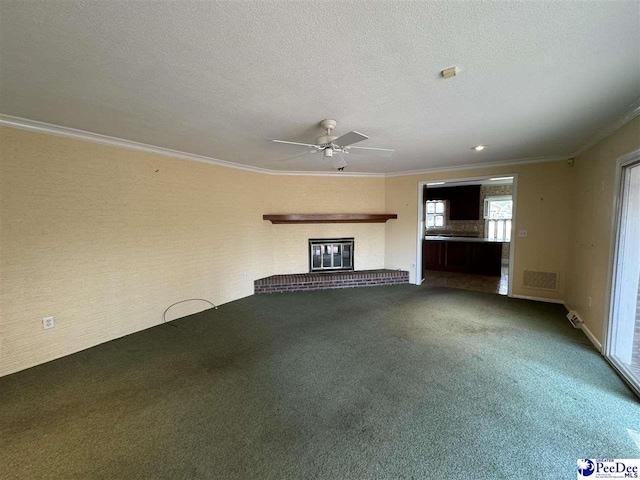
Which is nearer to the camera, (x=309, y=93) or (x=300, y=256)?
(x=309, y=93)

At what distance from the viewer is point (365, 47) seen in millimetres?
1457

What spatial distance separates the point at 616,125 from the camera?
2559 millimetres

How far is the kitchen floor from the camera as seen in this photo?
512 cm

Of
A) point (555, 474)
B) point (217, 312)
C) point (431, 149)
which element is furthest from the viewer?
point (217, 312)

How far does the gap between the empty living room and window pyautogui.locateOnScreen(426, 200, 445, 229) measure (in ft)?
11.3

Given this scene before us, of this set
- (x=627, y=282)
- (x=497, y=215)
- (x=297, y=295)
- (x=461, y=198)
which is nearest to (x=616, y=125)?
(x=627, y=282)

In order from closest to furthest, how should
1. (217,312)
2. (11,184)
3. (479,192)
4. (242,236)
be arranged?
(11,184)
(217,312)
(242,236)
(479,192)

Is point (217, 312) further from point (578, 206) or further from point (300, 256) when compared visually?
point (578, 206)

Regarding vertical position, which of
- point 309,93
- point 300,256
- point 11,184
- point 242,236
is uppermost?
point 309,93

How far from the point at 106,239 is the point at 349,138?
120 inches

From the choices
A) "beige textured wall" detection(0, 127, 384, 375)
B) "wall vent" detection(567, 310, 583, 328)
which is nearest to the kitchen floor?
"wall vent" detection(567, 310, 583, 328)

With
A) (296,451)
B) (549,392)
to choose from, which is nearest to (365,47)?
(296,451)

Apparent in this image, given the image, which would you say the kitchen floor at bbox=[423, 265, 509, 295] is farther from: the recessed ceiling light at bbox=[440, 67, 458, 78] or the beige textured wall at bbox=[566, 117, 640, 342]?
the recessed ceiling light at bbox=[440, 67, 458, 78]

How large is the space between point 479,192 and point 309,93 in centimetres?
703
